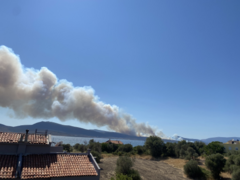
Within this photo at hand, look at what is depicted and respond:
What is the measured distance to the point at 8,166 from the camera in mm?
15680

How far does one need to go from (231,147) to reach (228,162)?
149ft

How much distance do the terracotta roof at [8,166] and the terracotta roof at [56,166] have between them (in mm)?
842

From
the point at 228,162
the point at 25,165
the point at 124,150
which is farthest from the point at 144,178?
the point at 124,150

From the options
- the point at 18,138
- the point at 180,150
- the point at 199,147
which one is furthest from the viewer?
the point at 199,147

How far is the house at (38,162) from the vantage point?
50.9 ft

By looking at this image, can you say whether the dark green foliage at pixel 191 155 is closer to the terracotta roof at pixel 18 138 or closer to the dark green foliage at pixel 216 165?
the dark green foliage at pixel 216 165

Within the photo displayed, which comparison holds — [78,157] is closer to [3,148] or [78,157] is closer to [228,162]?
[3,148]

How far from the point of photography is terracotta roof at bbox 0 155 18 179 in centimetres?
Result: 1472

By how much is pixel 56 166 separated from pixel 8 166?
4.38m

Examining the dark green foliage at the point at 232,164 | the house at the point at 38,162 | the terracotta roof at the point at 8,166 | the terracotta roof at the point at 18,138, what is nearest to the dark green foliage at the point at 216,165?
the dark green foliage at the point at 232,164

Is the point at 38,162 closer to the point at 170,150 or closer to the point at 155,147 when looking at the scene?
the point at 155,147

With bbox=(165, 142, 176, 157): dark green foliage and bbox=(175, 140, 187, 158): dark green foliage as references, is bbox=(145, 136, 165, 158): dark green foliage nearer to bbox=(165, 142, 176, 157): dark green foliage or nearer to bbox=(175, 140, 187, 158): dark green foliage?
bbox=(165, 142, 176, 157): dark green foliage

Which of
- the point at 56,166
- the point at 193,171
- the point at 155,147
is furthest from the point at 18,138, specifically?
the point at 155,147

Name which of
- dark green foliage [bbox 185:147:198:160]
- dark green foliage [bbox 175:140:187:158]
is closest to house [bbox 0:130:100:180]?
dark green foliage [bbox 185:147:198:160]
